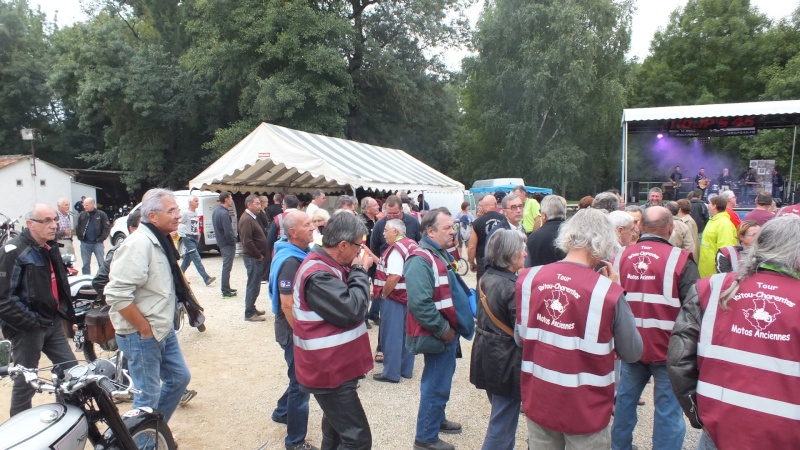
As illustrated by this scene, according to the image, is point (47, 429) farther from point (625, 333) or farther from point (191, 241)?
point (191, 241)

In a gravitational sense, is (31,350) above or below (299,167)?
below

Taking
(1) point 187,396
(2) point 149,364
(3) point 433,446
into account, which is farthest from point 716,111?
(2) point 149,364

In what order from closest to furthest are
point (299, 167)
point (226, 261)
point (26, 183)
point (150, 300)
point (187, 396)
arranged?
point (150, 300), point (187, 396), point (226, 261), point (299, 167), point (26, 183)

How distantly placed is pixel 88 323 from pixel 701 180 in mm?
15153

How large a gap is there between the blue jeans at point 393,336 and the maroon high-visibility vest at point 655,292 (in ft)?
7.65

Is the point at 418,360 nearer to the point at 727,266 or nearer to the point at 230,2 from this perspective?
the point at 727,266

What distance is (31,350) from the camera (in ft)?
11.1

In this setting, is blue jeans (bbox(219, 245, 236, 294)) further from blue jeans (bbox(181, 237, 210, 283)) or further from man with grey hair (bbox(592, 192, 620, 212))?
man with grey hair (bbox(592, 192, 620, 212))

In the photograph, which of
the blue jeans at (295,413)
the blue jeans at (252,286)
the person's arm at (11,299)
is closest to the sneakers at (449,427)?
the blue jeans at (295,413)

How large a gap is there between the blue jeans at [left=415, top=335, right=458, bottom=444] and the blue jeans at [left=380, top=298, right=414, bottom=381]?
4.60ft

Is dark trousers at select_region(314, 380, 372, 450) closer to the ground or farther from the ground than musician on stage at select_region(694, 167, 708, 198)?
closer to the ground

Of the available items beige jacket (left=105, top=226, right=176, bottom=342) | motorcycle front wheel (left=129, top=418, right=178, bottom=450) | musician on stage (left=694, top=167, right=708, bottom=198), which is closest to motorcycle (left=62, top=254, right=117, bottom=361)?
beige jacket (left=105, top=226, right=176, bottom=342)

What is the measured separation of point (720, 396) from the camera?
1882mm

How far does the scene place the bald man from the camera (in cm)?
563
